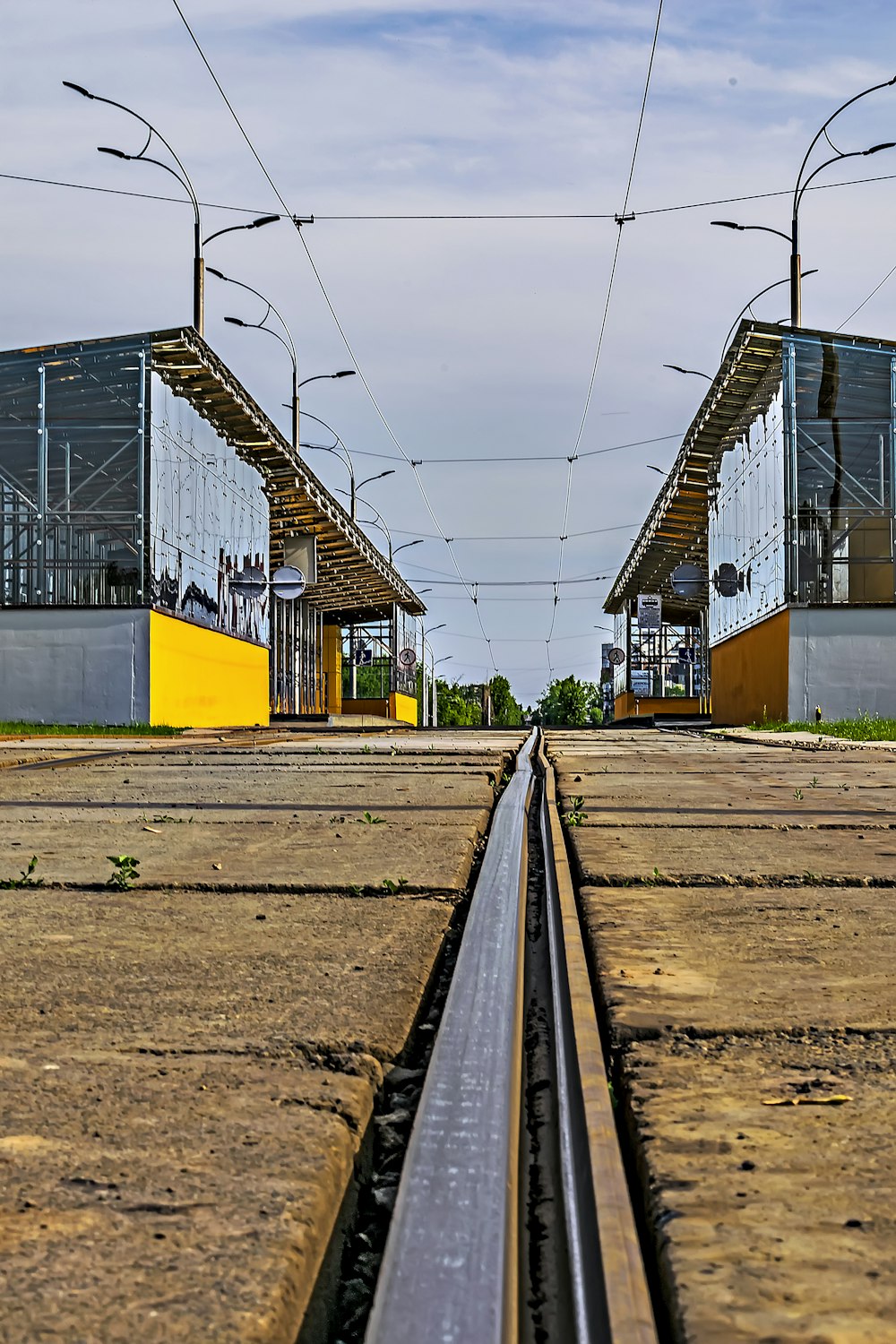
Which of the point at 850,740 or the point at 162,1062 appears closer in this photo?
the point at 162,1062

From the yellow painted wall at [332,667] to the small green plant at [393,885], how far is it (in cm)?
5342

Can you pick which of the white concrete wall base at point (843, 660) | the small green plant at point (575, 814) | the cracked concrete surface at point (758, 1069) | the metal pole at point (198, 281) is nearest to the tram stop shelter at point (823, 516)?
the white concrete wall base at point (843, 660)

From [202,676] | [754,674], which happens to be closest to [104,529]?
[202,676]

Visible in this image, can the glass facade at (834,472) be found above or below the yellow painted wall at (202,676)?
above

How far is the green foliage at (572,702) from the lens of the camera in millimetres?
140375

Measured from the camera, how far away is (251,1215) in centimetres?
157

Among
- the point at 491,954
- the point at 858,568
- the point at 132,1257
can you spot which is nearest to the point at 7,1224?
the point at 132,1257

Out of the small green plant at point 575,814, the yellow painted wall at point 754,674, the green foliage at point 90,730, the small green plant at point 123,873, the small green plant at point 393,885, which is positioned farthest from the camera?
the yellow painted wall at point 754,674

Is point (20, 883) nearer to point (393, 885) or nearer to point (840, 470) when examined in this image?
point (393, 885)

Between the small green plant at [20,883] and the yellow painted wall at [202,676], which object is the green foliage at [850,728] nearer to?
the yellow painted wall at [202,676]

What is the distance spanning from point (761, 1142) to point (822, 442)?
27.2 meters

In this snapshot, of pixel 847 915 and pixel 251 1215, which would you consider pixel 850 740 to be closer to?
pixel 847 915

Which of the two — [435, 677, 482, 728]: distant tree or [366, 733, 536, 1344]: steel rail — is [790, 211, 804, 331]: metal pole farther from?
[435, 677, 482, 728]: distant tree

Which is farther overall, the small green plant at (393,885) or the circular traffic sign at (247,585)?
the circular traffic sign at (247,585)
